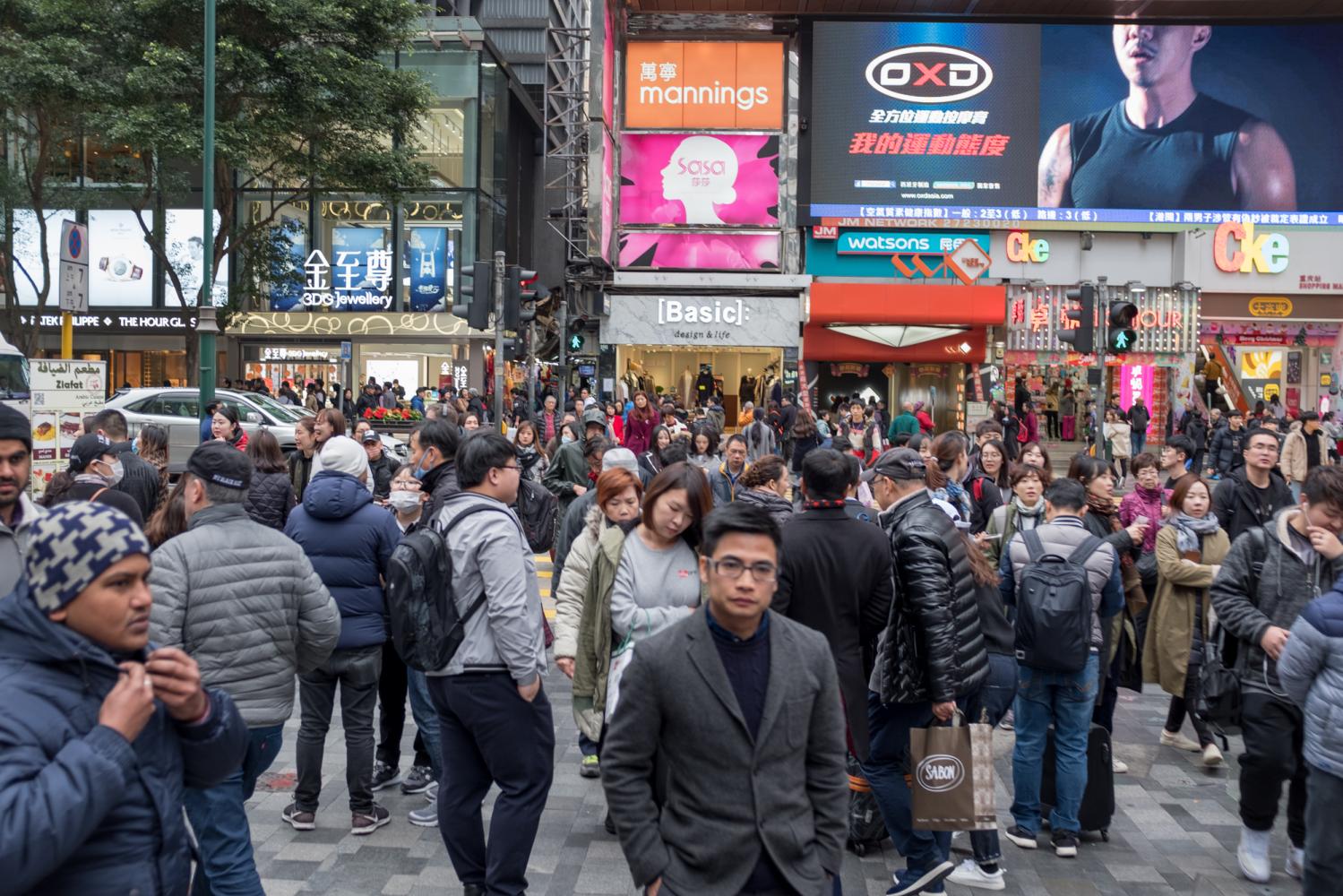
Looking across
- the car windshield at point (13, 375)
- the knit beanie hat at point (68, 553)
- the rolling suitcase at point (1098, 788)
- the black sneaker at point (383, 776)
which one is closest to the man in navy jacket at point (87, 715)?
the knit beanie hat at point (68, 553)

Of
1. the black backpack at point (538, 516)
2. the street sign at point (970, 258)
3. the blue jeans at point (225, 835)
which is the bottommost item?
the blue jeans at point (225, 835)

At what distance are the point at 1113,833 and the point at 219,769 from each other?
467 cm

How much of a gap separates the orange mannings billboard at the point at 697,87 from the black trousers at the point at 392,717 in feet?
88.6

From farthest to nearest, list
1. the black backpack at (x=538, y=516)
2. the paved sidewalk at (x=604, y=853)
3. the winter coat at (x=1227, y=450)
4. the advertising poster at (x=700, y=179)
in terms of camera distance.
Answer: the advertising poster at (x=700, y=179) < the winter coat at (x=1227, y=450) < the black backpack at (x=538, y=516) < the paved sidewalk at (x=604, y=853)

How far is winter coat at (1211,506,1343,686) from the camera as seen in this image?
4.57m

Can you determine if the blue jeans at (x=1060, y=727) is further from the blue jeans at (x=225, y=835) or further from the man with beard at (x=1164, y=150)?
the man with beard at (x=1164, y=150)

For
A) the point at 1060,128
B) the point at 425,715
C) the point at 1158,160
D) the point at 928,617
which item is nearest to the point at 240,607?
the point at 425,715

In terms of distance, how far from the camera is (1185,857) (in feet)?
17.3

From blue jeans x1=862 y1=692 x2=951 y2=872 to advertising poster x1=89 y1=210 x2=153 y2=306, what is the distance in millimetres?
36191

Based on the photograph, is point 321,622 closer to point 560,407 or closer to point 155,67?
point 560,407

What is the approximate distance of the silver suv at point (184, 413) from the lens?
2002 cm

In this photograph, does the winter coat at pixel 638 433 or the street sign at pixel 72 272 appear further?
the winter coat at pixel 638 433

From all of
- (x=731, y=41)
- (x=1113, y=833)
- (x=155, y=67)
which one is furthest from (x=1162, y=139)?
(x=1113, y=833)

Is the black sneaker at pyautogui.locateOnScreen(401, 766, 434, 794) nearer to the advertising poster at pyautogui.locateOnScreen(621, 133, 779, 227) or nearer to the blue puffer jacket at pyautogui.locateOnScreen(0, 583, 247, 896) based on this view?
the blue puffer jacket at pyautogui.locateOnScreen(0, 583, 247, 896)
